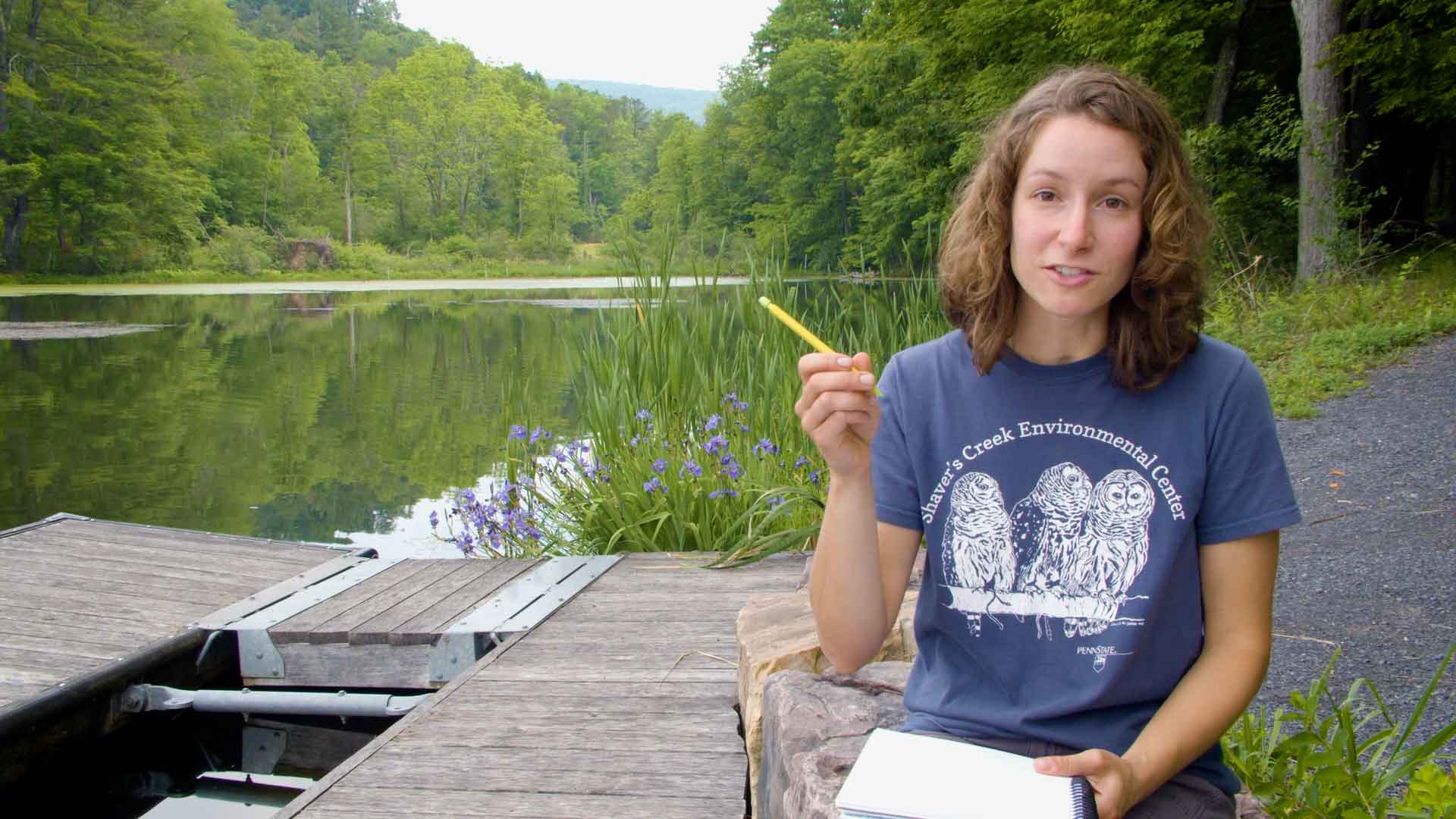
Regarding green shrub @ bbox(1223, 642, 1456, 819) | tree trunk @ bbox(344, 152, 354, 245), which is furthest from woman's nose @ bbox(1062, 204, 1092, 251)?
tree trunk @ bbox(344, 152, 354, 245)

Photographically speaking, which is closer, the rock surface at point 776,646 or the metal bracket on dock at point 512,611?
the rock surface at point 776,646

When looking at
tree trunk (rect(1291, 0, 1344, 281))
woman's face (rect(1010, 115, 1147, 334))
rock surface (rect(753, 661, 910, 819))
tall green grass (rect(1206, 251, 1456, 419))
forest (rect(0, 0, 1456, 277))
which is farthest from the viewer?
forest (rect(0, 0, 1456, 277))

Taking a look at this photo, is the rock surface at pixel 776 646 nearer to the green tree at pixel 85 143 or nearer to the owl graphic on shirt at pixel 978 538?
the owl graphic on shirt at pixel 978 538

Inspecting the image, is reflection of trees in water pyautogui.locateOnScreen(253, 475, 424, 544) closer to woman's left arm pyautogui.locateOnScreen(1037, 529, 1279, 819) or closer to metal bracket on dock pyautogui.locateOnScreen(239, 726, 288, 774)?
metal bracket on dock pyautogui.locateOnScreen(239, 726, 288, 774)

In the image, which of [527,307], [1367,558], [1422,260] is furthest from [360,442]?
[527,307]

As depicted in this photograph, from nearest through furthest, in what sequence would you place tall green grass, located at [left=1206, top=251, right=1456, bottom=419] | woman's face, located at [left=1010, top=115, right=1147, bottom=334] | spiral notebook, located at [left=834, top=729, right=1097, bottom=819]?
1. spiral notebook, located at [left=834, top=729, right=1097, bottom=819]
2. woman's face, located at [left=1010, top=115, right=1147, bottom=334]
3. tall green grass, located at [left=1206, top=251, right=1456, bottom=419]

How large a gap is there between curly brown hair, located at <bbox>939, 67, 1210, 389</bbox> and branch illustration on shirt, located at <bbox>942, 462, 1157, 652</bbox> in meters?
0.12

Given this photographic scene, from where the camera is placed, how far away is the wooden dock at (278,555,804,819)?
6.64 feet

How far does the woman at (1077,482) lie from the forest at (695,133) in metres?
2.81

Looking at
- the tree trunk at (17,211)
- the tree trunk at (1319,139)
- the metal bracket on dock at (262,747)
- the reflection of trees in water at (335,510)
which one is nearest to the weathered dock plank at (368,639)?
the metal bracket on dock at (262,747)

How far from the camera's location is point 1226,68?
37.3 ft

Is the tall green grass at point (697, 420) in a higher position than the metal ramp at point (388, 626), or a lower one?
higher

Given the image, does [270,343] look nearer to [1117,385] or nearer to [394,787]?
[394,787]

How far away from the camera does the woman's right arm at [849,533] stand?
3.55 feet
